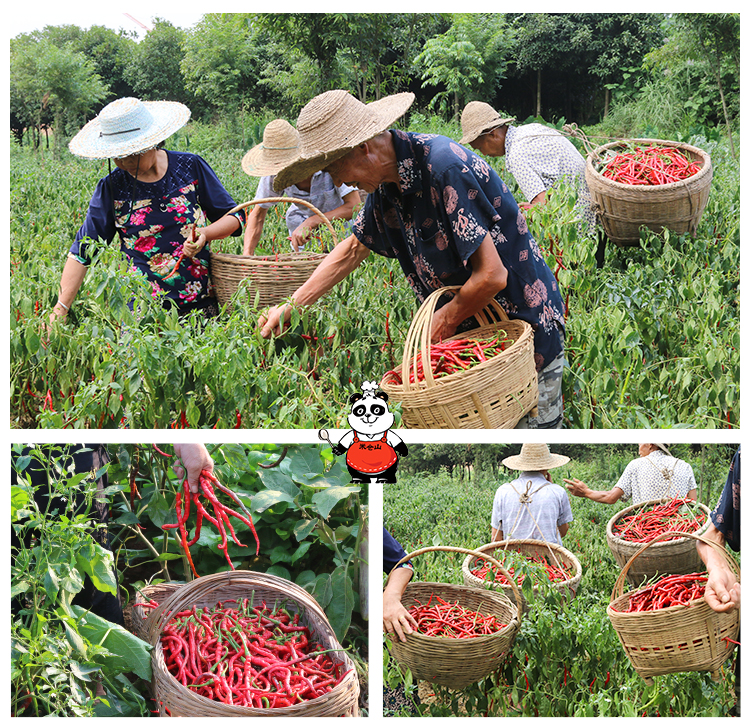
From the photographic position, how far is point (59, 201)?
164 inches

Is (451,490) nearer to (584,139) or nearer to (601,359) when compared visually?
(601,359)

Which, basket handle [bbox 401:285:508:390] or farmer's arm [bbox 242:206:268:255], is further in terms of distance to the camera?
farmer's arm [bbox 242:206:268:255]

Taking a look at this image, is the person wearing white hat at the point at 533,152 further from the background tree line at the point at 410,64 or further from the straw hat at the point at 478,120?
the background tree line at the point at 410,64

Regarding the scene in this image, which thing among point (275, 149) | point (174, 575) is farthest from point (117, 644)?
point (275, 149)

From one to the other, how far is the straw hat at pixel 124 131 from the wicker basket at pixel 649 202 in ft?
5.77

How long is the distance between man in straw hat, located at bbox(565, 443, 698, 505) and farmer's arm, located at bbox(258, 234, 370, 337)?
1173mm

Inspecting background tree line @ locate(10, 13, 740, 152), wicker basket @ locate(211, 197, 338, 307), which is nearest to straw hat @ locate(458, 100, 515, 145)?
background tree line @ locate(10, 13, 740, 152)

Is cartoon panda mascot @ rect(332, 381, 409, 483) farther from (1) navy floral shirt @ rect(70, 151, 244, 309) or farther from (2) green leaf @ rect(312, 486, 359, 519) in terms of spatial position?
(1) navy floral shirt @ rect(70, 151, 244, 309)

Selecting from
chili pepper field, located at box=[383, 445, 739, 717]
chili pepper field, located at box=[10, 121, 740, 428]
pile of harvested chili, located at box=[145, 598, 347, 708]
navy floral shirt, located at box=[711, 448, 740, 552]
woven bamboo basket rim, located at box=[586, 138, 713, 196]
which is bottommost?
chili pepper field, located at box=[383, 445, 739, 717]

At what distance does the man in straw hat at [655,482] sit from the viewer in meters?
2.38

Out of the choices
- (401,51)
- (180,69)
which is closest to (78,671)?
(401,51)

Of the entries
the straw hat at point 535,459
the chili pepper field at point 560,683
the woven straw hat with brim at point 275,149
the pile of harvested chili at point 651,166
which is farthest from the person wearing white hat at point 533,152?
the chili pepper field at point 560,683

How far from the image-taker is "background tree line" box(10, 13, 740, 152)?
3.00m

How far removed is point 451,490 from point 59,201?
3249 mm
